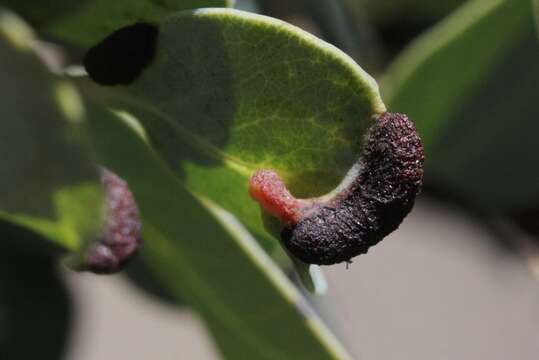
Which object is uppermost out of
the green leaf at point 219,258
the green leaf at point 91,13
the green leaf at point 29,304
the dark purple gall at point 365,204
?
the dark purple gall at point 365,204

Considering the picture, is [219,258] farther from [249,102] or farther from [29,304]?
[29,304]

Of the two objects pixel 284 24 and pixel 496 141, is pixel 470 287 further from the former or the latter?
pixel 284 24

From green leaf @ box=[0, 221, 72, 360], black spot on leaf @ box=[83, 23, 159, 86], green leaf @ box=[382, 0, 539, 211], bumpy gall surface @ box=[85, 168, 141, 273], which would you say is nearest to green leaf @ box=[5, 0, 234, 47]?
black spot on leaf @ box=[83, 23, 159, 86]

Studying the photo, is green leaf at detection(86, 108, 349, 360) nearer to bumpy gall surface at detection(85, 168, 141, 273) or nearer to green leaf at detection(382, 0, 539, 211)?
bumpy gall surface at detection(85, 168, 141, 273)

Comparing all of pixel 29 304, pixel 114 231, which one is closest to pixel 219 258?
pixel 114 231

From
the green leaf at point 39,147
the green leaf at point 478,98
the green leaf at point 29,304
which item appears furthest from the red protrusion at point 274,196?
the green leaf at point 29,304

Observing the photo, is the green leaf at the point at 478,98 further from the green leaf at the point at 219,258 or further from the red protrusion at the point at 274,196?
the red protrusion at the point at 274,196
